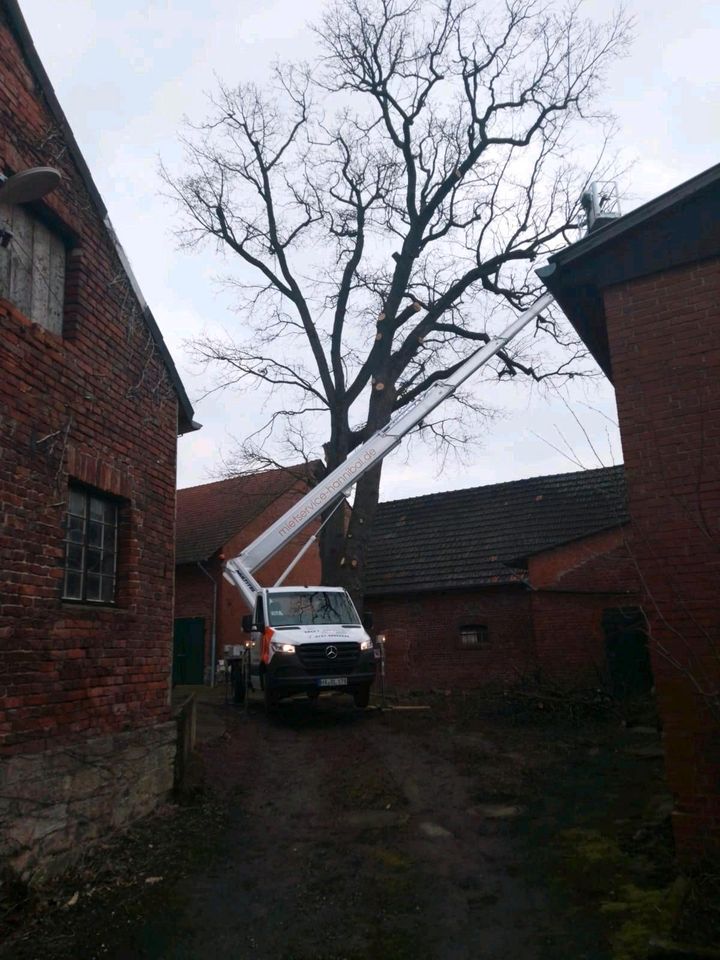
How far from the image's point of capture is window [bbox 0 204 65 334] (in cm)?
699

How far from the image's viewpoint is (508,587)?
1892 centimetres

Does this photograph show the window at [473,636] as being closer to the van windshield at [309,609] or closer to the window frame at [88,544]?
the van windshield at [309,609]

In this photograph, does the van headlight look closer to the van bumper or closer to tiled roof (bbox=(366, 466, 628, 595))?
the van bumper

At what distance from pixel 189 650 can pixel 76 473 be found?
18.5 meters

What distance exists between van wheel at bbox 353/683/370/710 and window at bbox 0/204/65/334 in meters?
8.41

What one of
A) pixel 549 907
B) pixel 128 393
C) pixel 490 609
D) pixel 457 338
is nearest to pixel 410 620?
pixel 490 609

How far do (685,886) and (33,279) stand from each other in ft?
23.7

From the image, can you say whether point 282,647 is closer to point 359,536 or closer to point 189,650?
point 359,536

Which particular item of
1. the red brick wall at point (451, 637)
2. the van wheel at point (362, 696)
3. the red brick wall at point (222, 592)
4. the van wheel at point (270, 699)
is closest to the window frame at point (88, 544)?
the van wheel at point (270, 699)

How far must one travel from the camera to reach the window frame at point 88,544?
7289 mm

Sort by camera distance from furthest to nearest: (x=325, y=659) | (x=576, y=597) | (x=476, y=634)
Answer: (x=476, y=634) → (x=576, y=597) → (x=325, y=659)

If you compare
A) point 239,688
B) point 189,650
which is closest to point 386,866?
point 239,688

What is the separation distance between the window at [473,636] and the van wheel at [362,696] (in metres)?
5.69

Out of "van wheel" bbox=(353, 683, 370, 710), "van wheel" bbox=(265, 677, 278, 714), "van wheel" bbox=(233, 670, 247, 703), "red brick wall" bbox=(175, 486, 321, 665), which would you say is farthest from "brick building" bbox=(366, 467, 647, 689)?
"van wheel" bbox=(233, 670, 247, 703)
